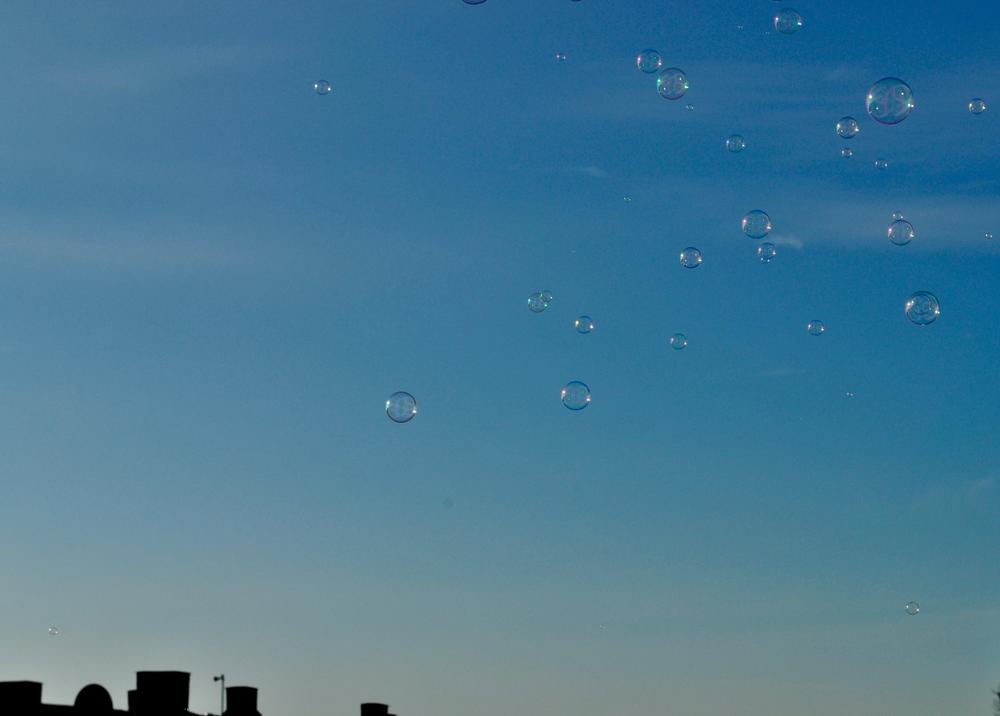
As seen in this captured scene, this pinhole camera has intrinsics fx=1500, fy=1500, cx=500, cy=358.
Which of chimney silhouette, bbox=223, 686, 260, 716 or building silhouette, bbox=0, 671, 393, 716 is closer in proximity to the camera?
building silhouette, bbox=0, 671, 393, 716

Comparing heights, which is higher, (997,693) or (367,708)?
(997,693)

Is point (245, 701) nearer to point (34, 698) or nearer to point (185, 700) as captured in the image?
point (185, 700)

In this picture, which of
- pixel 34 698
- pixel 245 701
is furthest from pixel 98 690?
pixel 245 701

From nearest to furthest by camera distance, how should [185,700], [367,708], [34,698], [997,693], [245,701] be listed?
[34,698]
[185,700]
[245,701]
[367,708]
[997,693]

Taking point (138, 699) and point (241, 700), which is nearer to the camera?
point (138, 699)

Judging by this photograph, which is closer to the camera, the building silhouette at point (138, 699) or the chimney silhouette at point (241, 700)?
the building silhouette at point (138, 699)

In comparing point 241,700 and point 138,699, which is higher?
point 241,700
